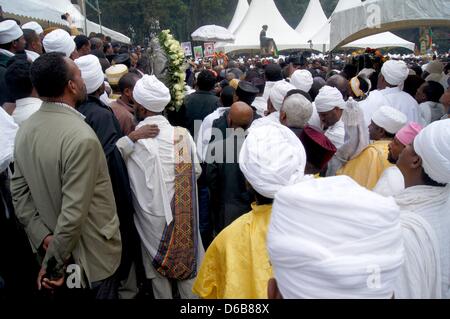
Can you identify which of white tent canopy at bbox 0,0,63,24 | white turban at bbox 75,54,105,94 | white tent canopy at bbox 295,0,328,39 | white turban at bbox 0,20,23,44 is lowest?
white turban at bbox 75,54,105,94

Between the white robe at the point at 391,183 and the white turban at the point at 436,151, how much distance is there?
69 cm

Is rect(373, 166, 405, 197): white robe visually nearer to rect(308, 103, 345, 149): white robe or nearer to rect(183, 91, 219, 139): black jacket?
rect(308, 103, 345, 149): white robe

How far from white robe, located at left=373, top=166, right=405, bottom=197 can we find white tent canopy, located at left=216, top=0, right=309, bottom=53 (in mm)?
25572

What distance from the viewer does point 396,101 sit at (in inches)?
236

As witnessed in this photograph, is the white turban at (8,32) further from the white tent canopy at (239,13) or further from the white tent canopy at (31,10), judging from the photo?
the white tent canopy at (239,13)

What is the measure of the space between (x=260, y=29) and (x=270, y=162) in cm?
2875

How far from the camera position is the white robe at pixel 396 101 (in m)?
5.87

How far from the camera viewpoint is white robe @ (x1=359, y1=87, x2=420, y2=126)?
5871mm

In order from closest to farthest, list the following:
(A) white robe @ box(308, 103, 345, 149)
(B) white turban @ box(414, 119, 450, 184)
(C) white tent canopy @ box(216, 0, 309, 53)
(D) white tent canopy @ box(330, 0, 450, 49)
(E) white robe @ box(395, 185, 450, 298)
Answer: (E) white robe @ box(395, 185, 450, 298)
(B) white turban @ box(414, 119, 450, 184)
(A) white robe @ box(308, 103, 345, 149)
(D) white tent canopy @ box(330, 0, 450, 49)
(C) white tent canopy @ box(216, 0, 309, 53)

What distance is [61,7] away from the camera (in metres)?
13.0

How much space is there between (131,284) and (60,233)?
1202 millimetres

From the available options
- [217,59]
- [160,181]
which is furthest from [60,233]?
[217,59]

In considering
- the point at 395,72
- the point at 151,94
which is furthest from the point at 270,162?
the point at 395,72

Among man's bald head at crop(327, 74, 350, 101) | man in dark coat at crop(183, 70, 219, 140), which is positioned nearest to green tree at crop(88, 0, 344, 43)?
man's bald head at crop(327, 74, 350, 101)
